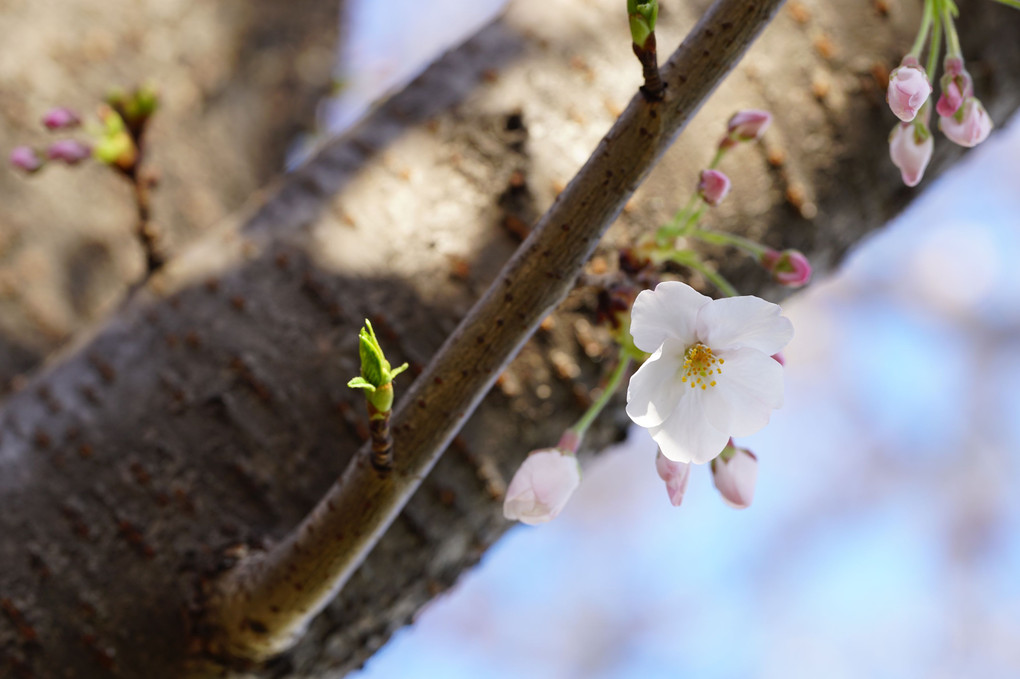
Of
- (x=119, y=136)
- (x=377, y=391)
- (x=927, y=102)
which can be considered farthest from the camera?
(x=119, y=136)

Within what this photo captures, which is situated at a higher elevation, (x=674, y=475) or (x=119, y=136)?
(x=119, y=136)

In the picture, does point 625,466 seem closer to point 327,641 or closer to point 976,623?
point 976,623

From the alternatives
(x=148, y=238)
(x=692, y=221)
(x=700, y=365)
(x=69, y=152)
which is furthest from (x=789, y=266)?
(x=69, y=152)

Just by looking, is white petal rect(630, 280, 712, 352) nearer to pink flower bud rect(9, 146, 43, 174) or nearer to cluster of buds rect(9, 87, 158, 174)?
cluster of buds rect(9, 87, 158, 174)

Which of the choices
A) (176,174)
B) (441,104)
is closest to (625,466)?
(176,174)

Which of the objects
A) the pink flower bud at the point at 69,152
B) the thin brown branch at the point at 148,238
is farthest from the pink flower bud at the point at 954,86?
the pink flower bud at the point at 69,152

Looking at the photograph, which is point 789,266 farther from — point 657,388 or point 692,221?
point 657,388
